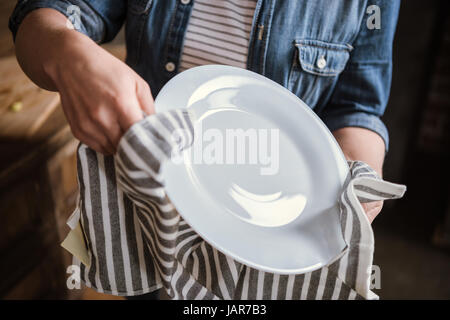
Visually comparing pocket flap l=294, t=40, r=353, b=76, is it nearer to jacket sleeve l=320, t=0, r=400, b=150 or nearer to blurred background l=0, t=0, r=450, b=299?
jacket sleeve l=320, t=0, r=400, b=150

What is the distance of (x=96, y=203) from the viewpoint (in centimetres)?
52

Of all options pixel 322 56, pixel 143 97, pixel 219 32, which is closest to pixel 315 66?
pixel 322 56

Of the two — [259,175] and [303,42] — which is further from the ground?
[303,42]

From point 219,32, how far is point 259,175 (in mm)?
254

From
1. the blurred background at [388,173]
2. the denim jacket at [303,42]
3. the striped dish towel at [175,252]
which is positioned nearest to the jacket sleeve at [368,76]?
the denim jacket at [303,42]

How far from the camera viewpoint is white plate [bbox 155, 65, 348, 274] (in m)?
0.48

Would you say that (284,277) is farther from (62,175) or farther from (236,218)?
(62,175)

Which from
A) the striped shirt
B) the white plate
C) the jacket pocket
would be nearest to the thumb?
the white plate

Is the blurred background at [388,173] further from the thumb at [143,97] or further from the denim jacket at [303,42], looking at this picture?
the thumb at [143,97]

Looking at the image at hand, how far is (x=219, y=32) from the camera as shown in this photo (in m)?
0.62

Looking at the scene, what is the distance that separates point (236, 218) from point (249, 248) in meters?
0.04

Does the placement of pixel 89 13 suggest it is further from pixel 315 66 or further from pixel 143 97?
pixel 315 66

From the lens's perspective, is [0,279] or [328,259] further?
[0,279]
